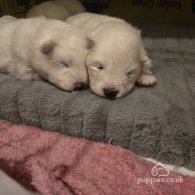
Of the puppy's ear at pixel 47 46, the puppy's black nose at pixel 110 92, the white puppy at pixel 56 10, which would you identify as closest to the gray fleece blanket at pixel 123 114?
the puppy's black nose at pixel 110 92

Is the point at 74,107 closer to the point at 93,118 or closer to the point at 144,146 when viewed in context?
the point at 93,118

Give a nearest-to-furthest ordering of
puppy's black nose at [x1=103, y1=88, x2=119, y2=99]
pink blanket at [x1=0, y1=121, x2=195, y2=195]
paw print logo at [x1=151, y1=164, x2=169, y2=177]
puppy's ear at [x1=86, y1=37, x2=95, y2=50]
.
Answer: pink blanket at [x1=0, y1=121, x2=195, y2=195]
paw print logo at [x1=151, y1=164, x2=169, y2=177]
puppy's black nose at [x1=103, y1=88, x2=119, y2=99]
puppy's ear at [x1=86, y1=37, x2=95, y2=50]

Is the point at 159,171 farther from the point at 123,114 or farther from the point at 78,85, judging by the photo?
the point at 78,85

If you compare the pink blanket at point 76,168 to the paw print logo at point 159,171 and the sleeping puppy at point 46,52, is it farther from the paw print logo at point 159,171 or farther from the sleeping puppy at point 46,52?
the sleeping puppy at point 46,52

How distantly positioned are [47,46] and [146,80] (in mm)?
537

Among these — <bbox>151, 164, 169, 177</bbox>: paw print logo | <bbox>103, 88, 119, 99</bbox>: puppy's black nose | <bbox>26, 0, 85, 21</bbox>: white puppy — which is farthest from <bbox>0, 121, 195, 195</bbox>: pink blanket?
<bbox>26, 0, 85, 21</bbox>: white puppy

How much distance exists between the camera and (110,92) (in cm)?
159

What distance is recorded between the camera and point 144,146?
1.47 metres

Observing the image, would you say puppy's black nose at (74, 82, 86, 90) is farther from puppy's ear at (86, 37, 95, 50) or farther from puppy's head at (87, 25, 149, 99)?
puppy's ear at (86, 37, 95, 50)

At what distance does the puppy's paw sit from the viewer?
176 centimetres

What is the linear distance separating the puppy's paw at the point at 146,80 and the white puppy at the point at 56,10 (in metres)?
0.95

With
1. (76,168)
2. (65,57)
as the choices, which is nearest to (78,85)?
(65,57)

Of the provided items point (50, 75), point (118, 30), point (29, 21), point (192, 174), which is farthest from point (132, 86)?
point (29, 21)

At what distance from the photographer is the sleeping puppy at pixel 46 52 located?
5.46ft
